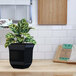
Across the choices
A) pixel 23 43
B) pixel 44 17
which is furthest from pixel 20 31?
pixel 44 17

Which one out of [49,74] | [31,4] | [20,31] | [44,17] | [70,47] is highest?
[31,4]

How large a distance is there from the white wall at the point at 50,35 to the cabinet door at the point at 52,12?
A: 0.15ft

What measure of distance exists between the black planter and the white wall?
16.0 inches

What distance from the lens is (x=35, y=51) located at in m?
1.98

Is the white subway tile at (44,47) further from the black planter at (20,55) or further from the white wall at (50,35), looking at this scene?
the black planter at (20,55)

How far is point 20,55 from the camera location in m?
1.55

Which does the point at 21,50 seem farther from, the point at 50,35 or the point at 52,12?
the point at 52,12

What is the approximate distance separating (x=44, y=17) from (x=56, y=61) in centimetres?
49

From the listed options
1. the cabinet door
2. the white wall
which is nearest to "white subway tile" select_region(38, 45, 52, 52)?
the white wall

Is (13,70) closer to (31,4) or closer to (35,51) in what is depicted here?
(35,51)

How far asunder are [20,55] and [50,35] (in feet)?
1.76

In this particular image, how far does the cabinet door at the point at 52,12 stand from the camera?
1.94m

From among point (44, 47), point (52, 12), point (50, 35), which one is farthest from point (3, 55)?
point (52, 12)

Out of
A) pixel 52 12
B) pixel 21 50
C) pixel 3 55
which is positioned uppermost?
pixel 52 12
